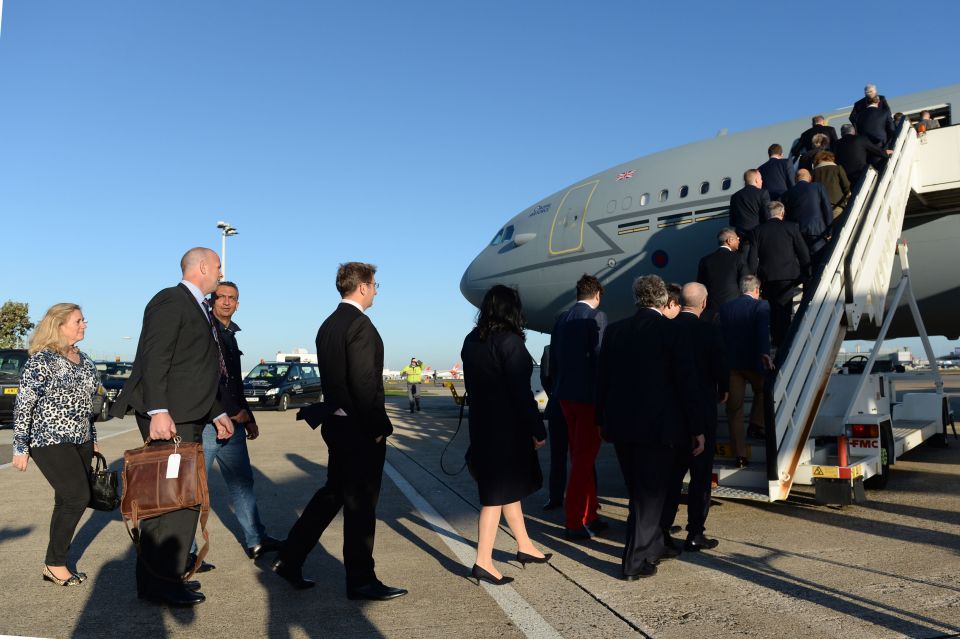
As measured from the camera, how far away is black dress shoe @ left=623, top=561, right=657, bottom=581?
412cm

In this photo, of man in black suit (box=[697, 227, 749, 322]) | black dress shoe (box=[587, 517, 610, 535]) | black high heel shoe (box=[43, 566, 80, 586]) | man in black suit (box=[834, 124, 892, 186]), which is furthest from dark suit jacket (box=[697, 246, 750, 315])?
black high heel shoe (box=[43, 566, 80, 586])

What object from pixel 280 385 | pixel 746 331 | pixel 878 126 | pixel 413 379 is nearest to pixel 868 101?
pixel 878 126

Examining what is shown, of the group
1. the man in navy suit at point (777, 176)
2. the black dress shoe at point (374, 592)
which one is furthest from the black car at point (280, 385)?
the black dress shoe at point (374, 592)

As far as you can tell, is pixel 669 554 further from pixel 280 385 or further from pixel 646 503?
pixel 280 385

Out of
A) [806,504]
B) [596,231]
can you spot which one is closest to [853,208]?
[806,504]

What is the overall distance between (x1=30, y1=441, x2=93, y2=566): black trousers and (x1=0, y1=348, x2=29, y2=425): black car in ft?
37.5

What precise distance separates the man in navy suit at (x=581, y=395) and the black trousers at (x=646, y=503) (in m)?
0.91

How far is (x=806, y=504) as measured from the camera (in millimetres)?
6055

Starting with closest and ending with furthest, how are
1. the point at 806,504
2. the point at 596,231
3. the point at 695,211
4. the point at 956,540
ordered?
the point at 956,540 → the point at 806,504 → the point at 695,211 → the point at 596,231

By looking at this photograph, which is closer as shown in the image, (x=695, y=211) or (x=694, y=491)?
(x=694, y=491)

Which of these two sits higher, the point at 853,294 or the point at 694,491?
the point at 853,294

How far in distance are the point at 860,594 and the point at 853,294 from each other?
319 cm

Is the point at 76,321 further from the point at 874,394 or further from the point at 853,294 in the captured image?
the point at 874,394

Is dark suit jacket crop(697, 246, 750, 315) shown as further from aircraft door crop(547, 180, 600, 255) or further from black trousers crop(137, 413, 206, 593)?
aircraft door crop(547, 180, 600, 255)
